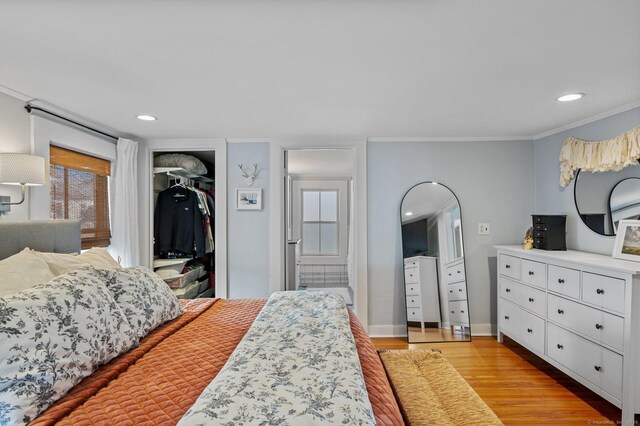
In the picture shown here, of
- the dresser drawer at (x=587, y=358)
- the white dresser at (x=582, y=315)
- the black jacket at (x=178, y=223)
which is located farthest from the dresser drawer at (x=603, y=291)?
the black jacket at (x=178, y=223)

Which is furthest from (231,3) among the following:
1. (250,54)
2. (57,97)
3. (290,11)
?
(57,97)

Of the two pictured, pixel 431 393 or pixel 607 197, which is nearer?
pixel 431 393

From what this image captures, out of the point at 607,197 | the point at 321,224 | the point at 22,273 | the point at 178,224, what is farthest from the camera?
the point at 321,224

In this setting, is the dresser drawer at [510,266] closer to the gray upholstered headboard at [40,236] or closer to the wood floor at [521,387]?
the wood floor at [521,387]

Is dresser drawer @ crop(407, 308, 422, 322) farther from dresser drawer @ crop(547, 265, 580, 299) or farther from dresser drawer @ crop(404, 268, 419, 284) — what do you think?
dresser drawer @ crop(547, 265, 580, 299)

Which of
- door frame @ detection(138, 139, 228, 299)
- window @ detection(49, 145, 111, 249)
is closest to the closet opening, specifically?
door frame @ detection(138, 139, 228, 299)

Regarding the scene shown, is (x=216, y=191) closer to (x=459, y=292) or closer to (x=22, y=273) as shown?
(x=22, y=273)

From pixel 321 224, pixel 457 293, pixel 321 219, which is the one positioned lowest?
pixel 457 293

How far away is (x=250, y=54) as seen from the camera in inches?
62.0

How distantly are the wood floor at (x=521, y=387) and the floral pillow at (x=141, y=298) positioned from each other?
2.16 m

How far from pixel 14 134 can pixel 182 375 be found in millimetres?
2097

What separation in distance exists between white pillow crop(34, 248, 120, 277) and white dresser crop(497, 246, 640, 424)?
3128 mm

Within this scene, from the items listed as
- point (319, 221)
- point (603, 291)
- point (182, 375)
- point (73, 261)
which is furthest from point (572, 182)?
point (319, 221)

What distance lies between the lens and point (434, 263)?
334 cm
